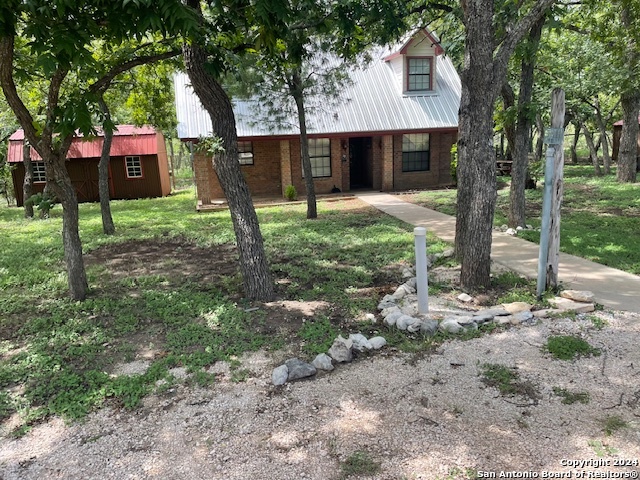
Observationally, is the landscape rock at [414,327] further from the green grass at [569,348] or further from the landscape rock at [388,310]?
the green grass at [569,348]

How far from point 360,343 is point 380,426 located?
4.11ft

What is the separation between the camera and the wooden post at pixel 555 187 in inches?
200

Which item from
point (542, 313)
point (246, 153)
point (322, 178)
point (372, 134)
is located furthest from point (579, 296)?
point (246, 153)

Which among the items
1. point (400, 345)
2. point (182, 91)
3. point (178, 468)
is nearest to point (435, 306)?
point (400, 345)

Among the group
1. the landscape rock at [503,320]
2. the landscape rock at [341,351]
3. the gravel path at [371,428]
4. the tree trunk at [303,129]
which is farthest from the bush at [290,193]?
the gravel path at [371,428]

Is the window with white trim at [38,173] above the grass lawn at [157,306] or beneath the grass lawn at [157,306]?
above

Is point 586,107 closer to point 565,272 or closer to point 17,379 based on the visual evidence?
point 565,272

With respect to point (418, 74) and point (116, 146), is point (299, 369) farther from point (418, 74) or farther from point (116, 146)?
point (116, 146)

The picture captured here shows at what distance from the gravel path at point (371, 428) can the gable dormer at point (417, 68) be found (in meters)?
16.0

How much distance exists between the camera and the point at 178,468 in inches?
114

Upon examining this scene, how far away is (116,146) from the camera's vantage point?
69.0 ft

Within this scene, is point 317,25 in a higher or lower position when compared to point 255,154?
higher

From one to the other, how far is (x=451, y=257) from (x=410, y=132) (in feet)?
35.2

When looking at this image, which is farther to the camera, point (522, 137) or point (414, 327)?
point (522, 137)
